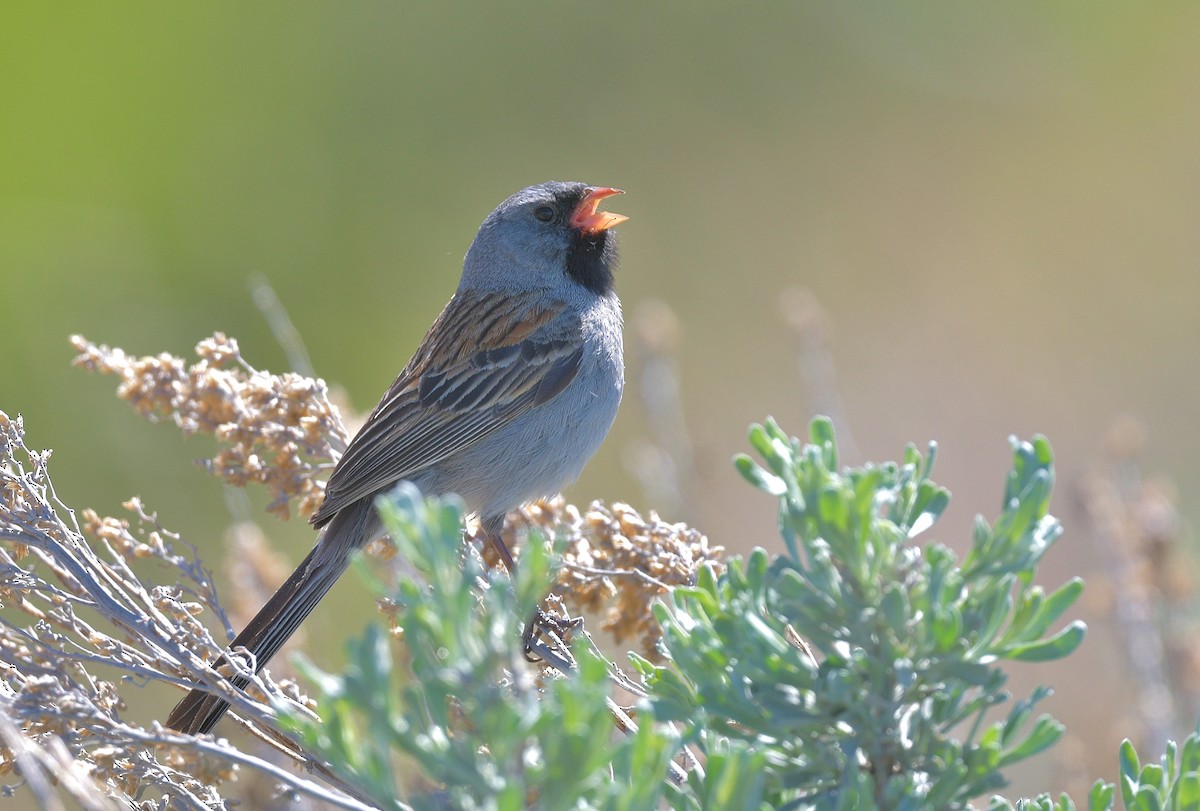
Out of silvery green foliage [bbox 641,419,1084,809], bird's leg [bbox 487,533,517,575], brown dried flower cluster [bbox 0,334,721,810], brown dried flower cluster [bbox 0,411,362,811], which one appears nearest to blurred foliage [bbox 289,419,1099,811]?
silvery green foliage [bbox 641,419,1084,809]

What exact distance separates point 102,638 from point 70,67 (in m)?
5.46

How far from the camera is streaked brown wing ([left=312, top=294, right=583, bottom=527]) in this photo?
3682 mm

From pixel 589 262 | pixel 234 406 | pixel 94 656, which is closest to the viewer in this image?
pixel 94 656

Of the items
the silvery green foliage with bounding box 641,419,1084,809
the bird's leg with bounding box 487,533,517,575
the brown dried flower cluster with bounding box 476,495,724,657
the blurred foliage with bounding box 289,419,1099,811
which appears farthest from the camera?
the bird's leg with bounding box 487,533,517,575

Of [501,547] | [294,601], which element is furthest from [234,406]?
[501,547]

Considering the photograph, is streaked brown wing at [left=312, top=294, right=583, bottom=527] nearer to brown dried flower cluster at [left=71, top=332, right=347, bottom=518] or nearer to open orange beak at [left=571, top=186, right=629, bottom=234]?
open orange beak at [left=571, top=186, right=629, bottom=234]

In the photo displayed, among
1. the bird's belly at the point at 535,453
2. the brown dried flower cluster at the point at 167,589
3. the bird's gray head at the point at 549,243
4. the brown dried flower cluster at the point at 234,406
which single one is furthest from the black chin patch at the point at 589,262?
the brown dried flower cluster at the point at 234,406

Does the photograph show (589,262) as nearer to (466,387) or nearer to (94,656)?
(466,387)

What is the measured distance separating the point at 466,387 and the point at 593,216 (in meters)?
0.85

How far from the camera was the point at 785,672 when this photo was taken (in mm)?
1379

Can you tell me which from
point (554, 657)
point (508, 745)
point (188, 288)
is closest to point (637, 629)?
point (554, 657)

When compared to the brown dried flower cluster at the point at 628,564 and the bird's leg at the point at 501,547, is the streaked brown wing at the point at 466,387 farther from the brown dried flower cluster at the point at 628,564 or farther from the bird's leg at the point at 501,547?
the brown dried flower cluster at the point at 628,564

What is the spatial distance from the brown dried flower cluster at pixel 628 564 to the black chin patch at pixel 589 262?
67.3 inches

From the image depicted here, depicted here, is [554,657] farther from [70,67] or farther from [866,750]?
[70,67]
